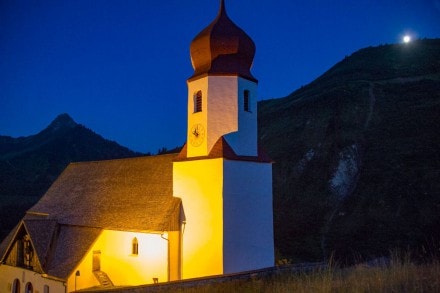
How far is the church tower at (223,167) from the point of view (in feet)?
68.1

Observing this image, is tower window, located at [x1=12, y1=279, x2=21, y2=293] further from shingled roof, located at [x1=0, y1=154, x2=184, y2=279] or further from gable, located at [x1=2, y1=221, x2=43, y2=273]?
shingled roof, located at [x1=0, y1=154, x2=184, y2=279]

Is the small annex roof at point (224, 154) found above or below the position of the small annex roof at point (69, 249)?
above

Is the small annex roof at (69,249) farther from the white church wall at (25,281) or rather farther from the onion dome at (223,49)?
the onion dome at (223,49)

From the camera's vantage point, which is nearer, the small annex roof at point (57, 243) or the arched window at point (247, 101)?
the arched window at point (247, 101)

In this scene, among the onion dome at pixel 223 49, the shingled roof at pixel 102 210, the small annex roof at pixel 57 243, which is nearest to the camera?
the onion dome at pixel 223 49

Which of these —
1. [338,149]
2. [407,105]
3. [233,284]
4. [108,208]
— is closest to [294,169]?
[338,149]

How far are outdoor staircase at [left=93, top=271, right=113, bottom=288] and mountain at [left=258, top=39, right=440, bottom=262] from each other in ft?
62.4

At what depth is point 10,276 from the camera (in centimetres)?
2812

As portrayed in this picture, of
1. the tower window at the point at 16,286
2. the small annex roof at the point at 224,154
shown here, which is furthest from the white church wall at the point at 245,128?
the tower window at the point at 16,286

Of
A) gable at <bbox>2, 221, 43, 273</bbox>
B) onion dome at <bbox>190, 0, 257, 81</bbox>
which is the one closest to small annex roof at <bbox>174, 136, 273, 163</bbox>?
onion dome at <bbox>190, 0, 257, 81</bbox>

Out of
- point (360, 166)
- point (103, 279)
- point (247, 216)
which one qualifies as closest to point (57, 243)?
point (103, 279)

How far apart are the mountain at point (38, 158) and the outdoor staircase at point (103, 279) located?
34.3 meters

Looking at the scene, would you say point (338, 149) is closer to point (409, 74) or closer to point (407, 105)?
point (407, 105)

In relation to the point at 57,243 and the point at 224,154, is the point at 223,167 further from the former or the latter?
the point at 57,243
